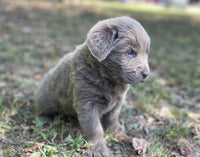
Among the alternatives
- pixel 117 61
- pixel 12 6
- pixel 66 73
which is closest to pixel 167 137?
pixel 117 61

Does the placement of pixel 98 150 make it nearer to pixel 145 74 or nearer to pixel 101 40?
pixel 145 74

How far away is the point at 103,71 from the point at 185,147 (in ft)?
5.15

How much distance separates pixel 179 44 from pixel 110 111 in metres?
5.91

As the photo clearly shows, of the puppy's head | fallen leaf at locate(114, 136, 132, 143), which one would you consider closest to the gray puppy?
the puppy's head

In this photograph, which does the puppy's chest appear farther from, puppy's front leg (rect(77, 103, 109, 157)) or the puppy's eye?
the puppy's eye

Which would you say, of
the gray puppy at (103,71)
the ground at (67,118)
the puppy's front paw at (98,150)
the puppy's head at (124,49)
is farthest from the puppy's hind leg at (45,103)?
the puppy's head at (124,49)

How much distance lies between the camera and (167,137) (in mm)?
3580

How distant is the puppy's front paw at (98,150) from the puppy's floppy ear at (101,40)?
111cm

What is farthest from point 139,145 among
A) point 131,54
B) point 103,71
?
point 131,54

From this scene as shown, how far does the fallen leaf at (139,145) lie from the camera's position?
10.4 feet

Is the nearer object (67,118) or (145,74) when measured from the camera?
(145,74)

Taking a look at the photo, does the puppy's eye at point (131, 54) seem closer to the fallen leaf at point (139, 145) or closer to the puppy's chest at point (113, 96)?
the puppy's chest at point (113, 96)

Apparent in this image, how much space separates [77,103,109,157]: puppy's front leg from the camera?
3129 millimetres

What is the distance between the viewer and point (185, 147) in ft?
11.0
